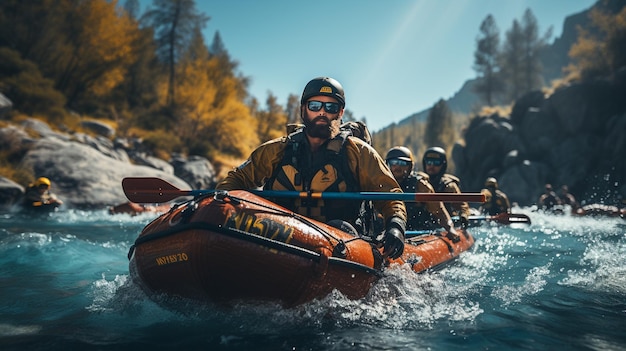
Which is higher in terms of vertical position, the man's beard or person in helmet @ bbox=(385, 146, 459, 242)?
the man's beard

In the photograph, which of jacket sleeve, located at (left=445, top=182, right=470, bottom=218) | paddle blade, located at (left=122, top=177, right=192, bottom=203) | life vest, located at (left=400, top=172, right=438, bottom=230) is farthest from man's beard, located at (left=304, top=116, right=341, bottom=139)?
jacket sleeve, located at (left=445, top=182, right=470, bottom=218)

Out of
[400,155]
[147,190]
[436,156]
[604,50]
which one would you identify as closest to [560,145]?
[604,50]

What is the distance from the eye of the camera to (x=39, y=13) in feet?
94.6

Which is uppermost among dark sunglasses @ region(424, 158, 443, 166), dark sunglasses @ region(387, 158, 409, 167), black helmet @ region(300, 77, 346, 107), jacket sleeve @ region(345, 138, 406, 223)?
black helmet @ region(300, 77, 346, 107)

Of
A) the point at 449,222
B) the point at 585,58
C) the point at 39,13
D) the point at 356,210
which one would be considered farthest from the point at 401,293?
the point at 585,58

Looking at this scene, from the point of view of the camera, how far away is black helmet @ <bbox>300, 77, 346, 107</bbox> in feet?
15.2

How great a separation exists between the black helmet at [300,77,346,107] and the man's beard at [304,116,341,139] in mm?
245

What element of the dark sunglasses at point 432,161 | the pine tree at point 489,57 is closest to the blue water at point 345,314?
the dark sunglasses at point 432,161

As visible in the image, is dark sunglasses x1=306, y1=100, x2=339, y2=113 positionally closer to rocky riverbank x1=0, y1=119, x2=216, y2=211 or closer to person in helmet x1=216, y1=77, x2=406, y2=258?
person in helmet x1=216, y1=77, x2=406, y2=258

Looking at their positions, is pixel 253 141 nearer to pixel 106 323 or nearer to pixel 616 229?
pixel 616 229

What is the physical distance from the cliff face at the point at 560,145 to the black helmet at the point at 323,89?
88.5ft

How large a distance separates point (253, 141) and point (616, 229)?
30651mm

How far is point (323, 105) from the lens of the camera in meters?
4.68

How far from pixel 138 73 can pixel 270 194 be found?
3812 cm
